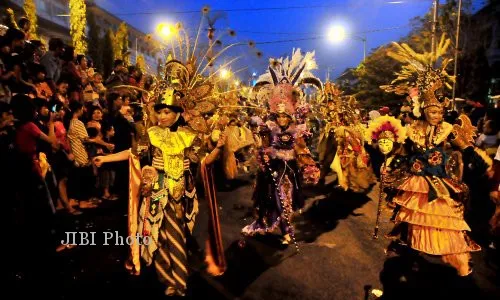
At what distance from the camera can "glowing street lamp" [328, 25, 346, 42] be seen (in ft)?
80.6

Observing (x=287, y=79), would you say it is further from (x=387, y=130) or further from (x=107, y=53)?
(x=107, y=53)

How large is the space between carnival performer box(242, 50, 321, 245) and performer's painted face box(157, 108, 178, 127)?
211 cm

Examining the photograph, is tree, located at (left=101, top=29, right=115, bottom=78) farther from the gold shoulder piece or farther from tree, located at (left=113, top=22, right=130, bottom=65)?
the gold shoulder piece

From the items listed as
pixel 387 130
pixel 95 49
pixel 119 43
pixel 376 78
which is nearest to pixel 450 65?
pixel 376 78

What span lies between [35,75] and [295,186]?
19.6 feet

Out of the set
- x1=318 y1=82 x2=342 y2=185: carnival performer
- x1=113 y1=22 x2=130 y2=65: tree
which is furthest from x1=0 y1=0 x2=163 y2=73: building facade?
x1=318 y1=82 x2=342 y2=185: carnival performer

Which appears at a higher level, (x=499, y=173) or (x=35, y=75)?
(x=35, y=75)

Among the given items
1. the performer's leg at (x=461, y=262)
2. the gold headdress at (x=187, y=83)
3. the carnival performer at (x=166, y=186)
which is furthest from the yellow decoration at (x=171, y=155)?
the performer's leg at (x=461, y=262)

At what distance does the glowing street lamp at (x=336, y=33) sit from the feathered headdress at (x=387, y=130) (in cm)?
2038

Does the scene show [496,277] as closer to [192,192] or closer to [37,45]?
[192,192]

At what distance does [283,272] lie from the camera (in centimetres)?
517

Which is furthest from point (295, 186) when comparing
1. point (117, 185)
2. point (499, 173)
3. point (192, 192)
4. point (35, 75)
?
point (35, 75)

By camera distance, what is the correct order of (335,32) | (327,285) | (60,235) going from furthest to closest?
(335,32) → (60,235) → (327,285)

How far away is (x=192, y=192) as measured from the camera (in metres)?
4.55
